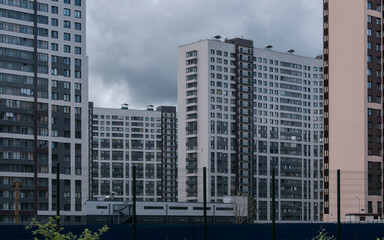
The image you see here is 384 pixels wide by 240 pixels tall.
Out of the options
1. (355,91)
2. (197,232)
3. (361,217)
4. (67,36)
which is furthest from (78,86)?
(197,232)

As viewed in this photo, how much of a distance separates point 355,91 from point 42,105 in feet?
179

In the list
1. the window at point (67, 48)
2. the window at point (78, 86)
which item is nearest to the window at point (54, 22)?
the window at point (67, 48)

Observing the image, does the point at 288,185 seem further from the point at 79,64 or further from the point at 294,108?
the point at 79,64

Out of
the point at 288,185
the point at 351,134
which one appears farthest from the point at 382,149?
the point at 288,185

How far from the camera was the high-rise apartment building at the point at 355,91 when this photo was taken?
9762 cm

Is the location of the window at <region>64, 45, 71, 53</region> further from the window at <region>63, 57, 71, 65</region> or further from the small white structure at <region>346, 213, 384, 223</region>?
the small white structure at <region>346, 213, 384, 223</region>

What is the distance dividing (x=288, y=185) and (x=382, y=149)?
79.4 m

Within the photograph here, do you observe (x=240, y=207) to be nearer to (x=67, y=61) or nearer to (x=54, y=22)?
(x=67, y=61)

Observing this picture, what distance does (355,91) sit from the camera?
322ft

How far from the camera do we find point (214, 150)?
163 m

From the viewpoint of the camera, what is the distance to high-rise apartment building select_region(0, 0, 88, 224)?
112 m

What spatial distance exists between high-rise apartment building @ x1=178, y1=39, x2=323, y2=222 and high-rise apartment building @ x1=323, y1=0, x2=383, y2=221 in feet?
190

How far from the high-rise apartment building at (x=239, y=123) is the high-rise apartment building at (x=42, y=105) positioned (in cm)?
4169

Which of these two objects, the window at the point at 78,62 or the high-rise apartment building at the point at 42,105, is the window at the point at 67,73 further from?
the window at the point at 78,62
